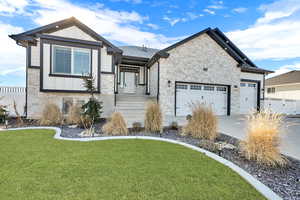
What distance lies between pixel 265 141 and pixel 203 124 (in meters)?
2.26

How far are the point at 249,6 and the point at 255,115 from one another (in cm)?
925

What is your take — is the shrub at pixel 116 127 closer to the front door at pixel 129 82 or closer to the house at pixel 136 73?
the house at pixel 136 73

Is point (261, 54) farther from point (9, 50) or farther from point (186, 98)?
point (9, 50)

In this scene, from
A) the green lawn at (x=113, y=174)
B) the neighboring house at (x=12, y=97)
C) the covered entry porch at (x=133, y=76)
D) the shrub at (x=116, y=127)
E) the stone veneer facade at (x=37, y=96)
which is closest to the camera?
the green lawn at (x=113, y=174)

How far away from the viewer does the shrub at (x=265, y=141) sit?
3.98 meters

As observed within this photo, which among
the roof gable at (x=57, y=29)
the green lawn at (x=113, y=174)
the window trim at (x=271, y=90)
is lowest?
the green lawn at (x=113, y=174)

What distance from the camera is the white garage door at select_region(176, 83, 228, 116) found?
12516 millimetres

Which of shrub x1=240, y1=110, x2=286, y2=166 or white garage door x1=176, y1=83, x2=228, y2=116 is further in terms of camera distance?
white garage door x1=176, y1=83, x2=228, y2=116

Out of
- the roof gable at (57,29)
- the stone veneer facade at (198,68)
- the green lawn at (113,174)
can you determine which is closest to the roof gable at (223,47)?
the stone veneer facade at (198,68)

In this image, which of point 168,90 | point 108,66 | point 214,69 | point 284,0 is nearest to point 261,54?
point 214,69

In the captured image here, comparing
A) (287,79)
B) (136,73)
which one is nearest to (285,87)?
(287,79)

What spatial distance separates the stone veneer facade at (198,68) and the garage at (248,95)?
97cm

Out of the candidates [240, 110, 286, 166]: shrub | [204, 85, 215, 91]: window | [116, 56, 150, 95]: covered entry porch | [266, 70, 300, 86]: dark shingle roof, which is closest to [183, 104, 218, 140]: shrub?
[240, 110, 286, 166]: shrub

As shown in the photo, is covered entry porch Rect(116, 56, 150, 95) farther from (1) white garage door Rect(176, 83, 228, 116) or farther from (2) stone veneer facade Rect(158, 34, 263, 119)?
(1) white garage door Rect(176, 83, 228, 116)
